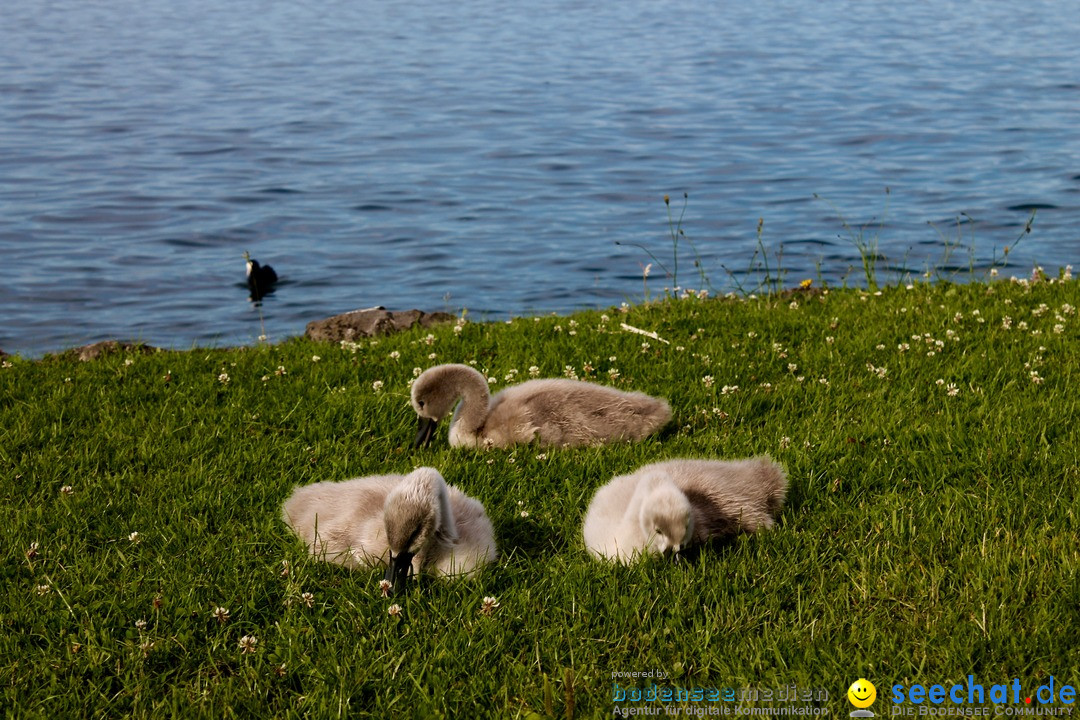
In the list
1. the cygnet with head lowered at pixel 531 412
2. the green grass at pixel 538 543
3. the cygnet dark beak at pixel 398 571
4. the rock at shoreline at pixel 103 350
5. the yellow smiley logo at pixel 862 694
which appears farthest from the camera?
the rock at shoreline at pixel 103 350

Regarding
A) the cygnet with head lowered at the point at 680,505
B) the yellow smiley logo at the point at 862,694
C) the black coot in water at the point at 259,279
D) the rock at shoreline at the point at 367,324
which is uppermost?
the cygnet with head lowered at the point at 680,505

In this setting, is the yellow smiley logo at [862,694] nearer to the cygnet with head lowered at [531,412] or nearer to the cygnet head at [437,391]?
the cygnet with head lowered at [531,412]

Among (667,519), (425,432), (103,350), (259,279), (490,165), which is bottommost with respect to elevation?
(259,279)

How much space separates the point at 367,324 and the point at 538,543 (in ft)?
20.0

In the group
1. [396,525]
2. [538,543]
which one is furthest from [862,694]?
[396,525]

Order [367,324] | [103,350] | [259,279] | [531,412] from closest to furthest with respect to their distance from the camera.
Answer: [531,412] < [103,350] < [367,324] < [259,279]

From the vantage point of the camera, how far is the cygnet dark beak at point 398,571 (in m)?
5.43

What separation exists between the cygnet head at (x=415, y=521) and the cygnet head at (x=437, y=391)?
1936mm

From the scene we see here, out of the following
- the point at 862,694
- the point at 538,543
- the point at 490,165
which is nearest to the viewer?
the point at 862,694

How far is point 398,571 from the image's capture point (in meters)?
5.46

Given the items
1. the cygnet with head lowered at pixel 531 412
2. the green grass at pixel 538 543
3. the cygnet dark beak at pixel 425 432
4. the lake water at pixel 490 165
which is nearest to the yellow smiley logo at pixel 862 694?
the green grass at pixel 538 543

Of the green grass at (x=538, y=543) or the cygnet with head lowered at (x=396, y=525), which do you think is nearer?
the green grass at (x=538, y=543)

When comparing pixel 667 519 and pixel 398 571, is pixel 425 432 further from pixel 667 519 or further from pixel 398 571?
pixel 667 519

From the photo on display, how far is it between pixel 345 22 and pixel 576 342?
41.5 m
